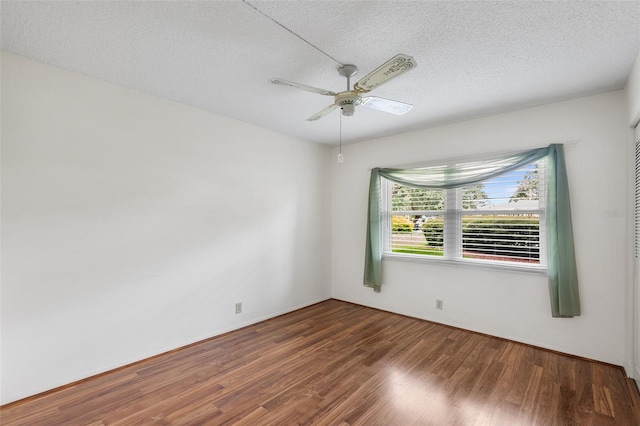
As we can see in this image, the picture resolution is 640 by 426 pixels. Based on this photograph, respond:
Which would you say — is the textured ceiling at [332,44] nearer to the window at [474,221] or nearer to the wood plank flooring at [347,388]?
the window at [474,221]

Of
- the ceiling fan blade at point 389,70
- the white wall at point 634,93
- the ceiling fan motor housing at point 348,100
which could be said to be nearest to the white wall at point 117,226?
the ceiling fan motor housing at point 348,100

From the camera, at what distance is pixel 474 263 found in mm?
3506

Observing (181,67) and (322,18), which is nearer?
(322,18)

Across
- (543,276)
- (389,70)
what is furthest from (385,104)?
(543,276)

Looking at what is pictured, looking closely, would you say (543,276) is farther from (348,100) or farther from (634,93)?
(348,100)

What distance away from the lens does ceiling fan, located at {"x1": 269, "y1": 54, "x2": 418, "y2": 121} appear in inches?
66.7

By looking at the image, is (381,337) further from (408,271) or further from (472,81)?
(472,81)

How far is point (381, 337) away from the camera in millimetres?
3367

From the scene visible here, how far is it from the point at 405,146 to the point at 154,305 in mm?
3593

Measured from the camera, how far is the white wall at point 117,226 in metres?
2.20

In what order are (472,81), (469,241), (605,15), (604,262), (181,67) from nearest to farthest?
(605,15), (181,67), (472,81), (604,262), (469,241)

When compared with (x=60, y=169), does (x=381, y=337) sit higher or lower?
lower

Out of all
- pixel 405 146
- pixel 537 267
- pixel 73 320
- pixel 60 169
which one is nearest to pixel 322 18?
pixel 60 169

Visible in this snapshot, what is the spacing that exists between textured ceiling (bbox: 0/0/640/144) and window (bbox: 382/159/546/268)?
3.14 ft
